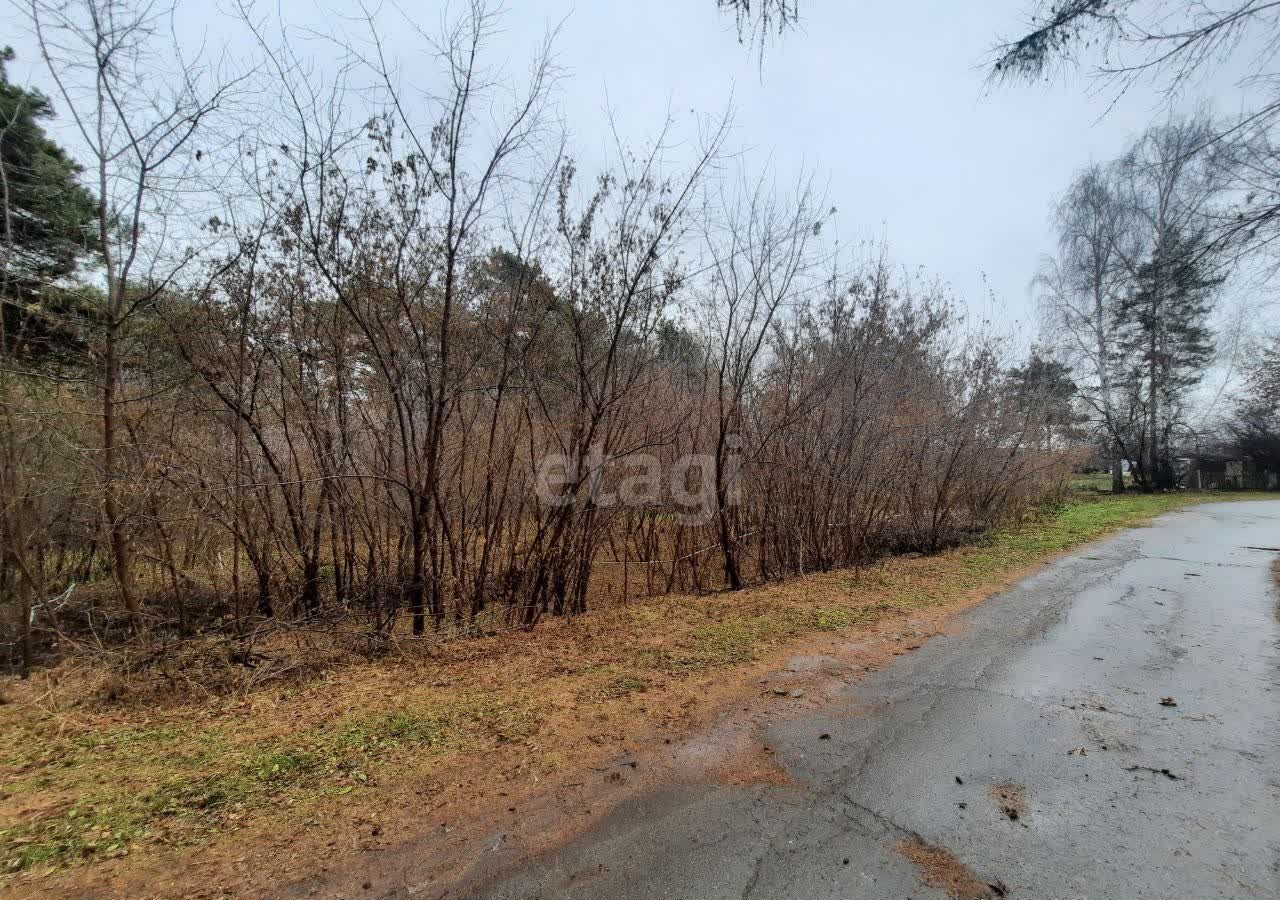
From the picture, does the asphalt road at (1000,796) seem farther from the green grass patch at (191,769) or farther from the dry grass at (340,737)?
the green grass patch at (191,769)

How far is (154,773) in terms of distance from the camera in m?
2.46

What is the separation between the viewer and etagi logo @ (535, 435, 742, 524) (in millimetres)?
5602

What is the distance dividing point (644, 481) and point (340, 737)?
4.82 metres

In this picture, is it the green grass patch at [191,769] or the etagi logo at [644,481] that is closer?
the green grass patch at [191,769]

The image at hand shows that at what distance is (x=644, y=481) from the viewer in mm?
7180

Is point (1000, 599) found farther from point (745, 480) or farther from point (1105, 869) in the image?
point (1105, 869)

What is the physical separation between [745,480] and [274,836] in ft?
20.9

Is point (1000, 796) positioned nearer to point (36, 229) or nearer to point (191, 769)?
point (191, 769)

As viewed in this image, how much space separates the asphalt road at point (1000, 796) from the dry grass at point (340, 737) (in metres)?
0.68

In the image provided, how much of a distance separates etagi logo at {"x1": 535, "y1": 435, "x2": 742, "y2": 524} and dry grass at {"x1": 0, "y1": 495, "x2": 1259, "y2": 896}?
148 centimetres

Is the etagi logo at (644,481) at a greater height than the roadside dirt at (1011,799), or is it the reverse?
the etagi logo at (644,481)

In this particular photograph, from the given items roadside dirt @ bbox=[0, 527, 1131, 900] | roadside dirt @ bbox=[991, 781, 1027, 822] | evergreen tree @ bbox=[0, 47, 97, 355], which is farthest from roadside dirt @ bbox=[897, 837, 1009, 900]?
evergreen tree @ bbox=[0, 47, 97, 355]

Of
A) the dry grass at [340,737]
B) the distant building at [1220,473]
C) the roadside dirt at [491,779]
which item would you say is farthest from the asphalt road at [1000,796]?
the distant building at [1220,473]

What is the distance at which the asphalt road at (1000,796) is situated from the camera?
1782 mm
